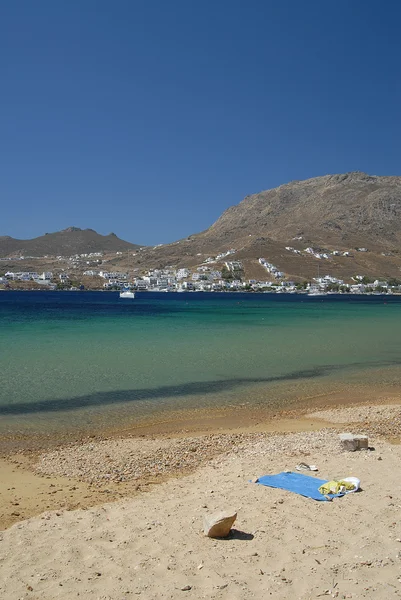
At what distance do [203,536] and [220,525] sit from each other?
0.31 m

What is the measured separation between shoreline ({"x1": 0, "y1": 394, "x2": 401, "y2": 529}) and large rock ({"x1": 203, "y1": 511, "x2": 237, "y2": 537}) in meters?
2.30

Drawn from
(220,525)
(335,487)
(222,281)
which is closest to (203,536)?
(220,525)

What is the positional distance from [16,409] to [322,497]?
421 inches

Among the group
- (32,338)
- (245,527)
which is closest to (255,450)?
(245,527)

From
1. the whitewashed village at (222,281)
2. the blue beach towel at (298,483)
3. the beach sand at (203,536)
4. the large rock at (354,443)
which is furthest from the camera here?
the whitewashed village at (222,281)

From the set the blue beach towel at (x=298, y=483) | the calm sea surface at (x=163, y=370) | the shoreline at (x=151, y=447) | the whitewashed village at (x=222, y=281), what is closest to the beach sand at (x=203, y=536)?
the shoreline at (x=151, y=447)

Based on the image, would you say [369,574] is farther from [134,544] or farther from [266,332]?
[266,332]

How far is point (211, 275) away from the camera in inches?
7131

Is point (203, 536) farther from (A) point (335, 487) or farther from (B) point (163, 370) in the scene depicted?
(B) point (163, 370)

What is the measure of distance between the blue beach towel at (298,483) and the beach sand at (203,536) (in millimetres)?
187

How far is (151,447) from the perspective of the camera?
11.1 metres

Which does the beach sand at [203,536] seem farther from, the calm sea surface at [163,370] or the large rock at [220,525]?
the calm sea surface at [163,370]

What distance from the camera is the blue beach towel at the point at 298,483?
757 centimetres

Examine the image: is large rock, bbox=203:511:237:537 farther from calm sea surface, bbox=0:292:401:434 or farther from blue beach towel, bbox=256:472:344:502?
calm sea surface, bbox=0:292:401:434
